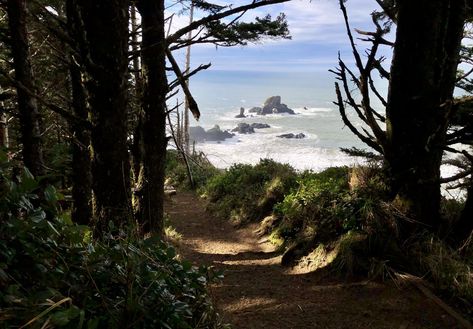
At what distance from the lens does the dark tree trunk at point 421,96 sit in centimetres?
414

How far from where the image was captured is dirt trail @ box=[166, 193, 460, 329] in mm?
3545

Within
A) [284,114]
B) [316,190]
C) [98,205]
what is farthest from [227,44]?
[284,114]

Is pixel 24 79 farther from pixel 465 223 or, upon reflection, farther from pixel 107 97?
pixel 465 223

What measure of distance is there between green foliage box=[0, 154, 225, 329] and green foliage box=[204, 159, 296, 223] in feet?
22.8

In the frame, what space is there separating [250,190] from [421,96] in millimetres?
6138

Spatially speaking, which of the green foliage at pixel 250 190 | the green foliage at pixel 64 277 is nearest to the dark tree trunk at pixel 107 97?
the green foliage at pixel 64 277

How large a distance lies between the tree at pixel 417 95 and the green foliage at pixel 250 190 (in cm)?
407

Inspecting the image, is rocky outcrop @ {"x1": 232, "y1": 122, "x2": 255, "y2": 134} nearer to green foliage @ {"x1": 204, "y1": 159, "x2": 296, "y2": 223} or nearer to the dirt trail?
green foliage @ {"x1": 204, "y1": 159, "x2": 296, "y2": 223}

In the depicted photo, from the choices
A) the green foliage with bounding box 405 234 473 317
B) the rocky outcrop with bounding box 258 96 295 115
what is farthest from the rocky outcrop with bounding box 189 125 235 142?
the green foliage with bounding box 405 234 473 317

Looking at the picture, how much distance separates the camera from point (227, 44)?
21.1 feet

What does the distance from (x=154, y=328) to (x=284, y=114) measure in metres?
79.4

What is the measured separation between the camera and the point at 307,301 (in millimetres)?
4188

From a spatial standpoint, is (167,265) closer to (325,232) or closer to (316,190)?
(325,232)

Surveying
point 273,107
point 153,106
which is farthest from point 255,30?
point 273,107
